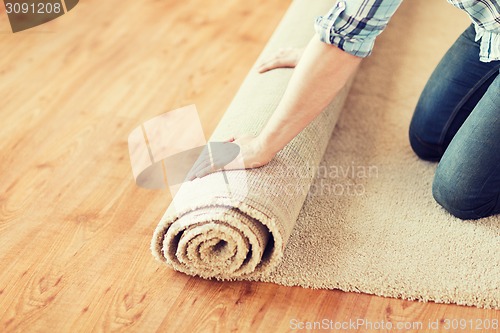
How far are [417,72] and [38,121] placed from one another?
1246 mm

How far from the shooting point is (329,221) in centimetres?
149

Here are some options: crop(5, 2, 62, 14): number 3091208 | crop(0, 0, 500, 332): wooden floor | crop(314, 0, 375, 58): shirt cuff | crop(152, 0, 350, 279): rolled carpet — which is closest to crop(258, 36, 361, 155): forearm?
crop(314, 0, 375, 58): shirt cuff

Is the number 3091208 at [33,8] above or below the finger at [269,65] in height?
below

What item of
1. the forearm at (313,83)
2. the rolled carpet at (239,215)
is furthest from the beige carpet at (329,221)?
the forearm at (313,83)

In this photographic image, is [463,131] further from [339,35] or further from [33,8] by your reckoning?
[33,8]

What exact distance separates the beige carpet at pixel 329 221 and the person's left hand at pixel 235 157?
2cm

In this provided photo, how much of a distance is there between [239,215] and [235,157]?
15 centimetres

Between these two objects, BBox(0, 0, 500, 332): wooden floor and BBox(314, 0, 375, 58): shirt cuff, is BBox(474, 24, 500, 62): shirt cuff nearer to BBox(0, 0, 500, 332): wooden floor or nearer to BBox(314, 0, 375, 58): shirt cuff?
BBox(314, 0, 375, 58): shirt cuff

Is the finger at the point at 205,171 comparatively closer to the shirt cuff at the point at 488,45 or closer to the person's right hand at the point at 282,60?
the person's right hand at the point at 282,60

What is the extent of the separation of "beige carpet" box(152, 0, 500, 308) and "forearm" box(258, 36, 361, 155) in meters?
0.13

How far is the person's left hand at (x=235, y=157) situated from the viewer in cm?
131

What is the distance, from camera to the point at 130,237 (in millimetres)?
1468

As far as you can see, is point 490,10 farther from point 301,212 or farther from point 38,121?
point 38,121

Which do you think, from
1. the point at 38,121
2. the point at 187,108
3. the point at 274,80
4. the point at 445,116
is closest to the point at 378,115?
the point at 445,116
